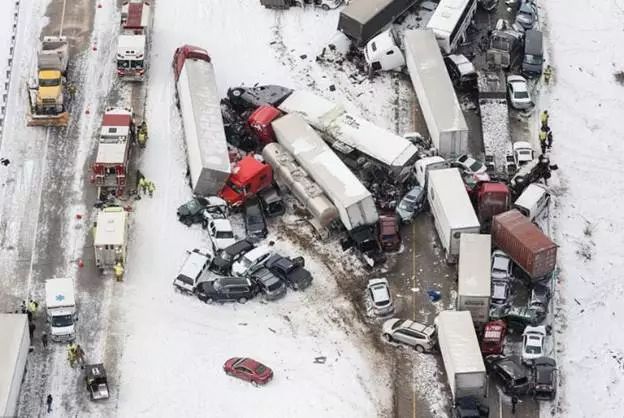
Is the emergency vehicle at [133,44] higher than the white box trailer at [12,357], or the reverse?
the emergency vehicle at [133,44]

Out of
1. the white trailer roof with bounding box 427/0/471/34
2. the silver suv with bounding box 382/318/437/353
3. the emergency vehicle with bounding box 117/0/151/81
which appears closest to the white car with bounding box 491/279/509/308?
the silver suv with bounding box 382/318/437/353

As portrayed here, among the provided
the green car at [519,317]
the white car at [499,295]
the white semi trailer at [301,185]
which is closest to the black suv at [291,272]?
the white semi trailer at [301,185]

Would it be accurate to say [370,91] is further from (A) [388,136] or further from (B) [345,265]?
(B) [345,265]

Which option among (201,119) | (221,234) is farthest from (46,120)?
(221,234)

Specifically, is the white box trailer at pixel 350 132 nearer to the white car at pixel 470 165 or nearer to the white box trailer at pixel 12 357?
the white car at pixel 470 165

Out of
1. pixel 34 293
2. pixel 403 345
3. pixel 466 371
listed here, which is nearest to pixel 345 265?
pixel 403 345

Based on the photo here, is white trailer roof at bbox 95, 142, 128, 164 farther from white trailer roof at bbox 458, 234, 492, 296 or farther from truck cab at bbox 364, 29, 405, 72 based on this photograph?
white trailer roof at bbox 458, 234, 492, 296
